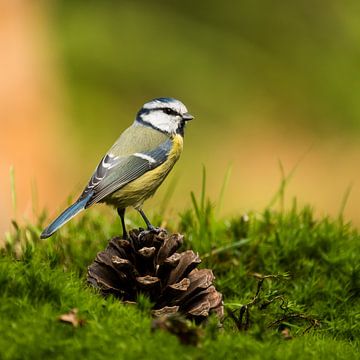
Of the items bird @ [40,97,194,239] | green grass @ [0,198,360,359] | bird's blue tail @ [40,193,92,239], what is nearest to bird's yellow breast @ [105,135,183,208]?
bird @ [40,97,194,239]

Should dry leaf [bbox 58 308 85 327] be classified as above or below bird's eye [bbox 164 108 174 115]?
below

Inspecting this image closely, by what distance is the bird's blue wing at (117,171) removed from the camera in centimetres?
248

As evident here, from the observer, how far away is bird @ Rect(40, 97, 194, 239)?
8.14 ft

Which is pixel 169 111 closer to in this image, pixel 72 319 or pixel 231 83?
pixel 72 319

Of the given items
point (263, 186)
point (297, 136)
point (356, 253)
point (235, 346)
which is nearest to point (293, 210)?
point (356, 253)

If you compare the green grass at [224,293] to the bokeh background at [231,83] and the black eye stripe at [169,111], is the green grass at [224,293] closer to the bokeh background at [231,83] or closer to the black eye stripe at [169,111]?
the black eye stripe at [169,111]

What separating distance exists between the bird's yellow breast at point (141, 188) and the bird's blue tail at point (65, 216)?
0.34 feet

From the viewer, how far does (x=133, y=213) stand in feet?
11.1

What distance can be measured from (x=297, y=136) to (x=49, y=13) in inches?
85.6

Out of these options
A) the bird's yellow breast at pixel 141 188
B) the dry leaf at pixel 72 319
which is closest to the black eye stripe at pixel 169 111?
the bird's yellow breast at pixel 141 188

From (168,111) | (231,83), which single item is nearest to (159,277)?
(168,111)

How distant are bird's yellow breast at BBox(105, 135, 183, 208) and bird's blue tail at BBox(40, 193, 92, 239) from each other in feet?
0.34

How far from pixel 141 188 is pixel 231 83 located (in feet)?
14.0

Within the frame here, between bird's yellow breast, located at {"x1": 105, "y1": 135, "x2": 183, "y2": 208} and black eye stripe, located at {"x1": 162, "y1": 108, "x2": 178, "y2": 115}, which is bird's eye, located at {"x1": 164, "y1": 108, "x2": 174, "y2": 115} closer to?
black eye stripe, located at {"x1": 162, "y1": 108, "x2": 178, "y2": 115}
